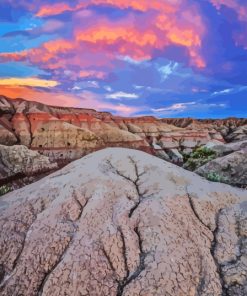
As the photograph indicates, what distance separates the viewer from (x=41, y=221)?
7234mm

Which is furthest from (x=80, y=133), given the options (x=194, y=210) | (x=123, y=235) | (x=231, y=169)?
(x=123, y=235)

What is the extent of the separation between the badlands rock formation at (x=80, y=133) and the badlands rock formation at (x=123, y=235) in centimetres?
6692

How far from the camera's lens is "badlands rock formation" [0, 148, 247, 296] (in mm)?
6078

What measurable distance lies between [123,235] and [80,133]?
85670 mm

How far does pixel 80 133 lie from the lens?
301 feet

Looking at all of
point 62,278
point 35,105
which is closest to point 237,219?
point 62,278

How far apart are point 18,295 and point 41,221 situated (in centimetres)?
151

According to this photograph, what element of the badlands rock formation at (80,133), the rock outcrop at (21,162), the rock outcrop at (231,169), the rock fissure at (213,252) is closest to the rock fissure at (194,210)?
the rock fissure at (213,252)

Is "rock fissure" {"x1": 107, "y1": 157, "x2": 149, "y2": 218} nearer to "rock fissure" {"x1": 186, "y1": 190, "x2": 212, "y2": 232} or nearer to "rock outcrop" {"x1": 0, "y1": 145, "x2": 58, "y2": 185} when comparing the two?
"rock fissure" {"x1": 186, "y1": 190, "x2": 212, "y2": 232}

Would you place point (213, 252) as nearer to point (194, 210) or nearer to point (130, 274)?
point (194, 210)

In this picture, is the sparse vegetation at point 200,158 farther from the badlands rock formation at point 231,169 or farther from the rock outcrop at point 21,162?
the rock outcrop at point 21,162

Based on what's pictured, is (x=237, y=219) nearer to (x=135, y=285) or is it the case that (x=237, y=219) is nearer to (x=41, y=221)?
(x=135, y=285)

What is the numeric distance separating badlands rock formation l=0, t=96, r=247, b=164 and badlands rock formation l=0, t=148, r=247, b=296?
6692 centimetres

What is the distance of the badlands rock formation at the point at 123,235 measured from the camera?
6.08 metres
